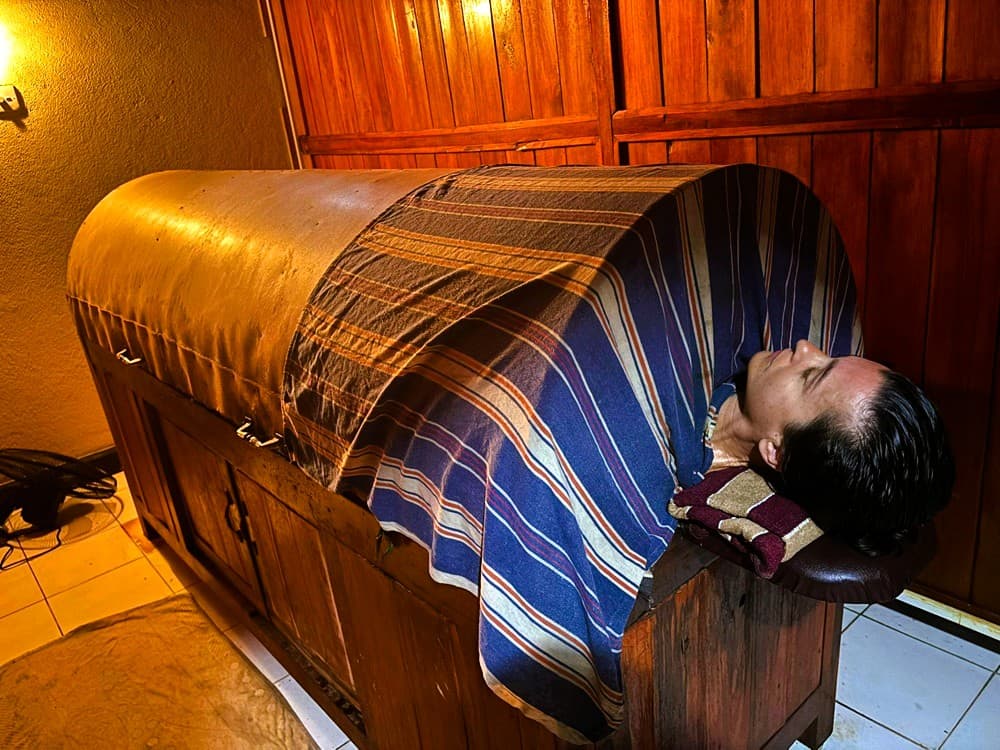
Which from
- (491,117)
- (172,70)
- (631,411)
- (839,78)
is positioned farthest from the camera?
(172,70)

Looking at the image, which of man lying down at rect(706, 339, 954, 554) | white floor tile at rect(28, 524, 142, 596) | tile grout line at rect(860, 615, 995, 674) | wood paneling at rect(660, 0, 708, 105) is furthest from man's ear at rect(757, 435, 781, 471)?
white floor tile at rect(28, 524, 142, 596)

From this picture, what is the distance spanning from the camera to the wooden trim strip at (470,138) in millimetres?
2814

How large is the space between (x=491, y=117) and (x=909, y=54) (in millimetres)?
1731

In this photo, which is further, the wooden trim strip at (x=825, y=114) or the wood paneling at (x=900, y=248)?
the wood paneling at (x=900, y=248)

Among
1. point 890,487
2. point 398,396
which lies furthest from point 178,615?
point 890,487

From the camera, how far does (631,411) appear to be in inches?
38.9

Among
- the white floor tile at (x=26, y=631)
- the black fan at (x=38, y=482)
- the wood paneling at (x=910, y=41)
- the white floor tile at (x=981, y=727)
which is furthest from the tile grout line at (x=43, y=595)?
the wood paneling at (x=910, y=41)

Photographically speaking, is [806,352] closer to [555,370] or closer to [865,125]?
[555,370]

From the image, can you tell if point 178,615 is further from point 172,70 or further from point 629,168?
point 172,70

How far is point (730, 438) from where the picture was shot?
1229mm

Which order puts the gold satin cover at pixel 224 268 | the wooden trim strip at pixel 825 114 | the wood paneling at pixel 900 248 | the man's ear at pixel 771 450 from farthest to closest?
1. the wood paneling at pixel 900 248
2. the wooden trim strip at pixel 825 114
3. the gold satin cover at pixel 224 268
4. the man's ear at pixel 771 450

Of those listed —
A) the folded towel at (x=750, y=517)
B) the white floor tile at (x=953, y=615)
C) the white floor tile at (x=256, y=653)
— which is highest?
the folded towel at (x=750, y=517)

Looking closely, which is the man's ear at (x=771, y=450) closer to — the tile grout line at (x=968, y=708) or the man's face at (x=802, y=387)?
the man's face at (x=802, y=387)

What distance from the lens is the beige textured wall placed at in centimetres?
324
